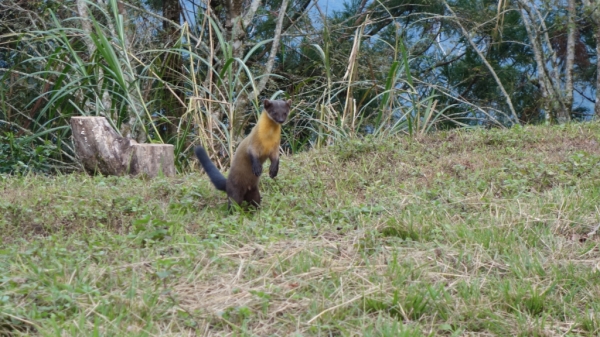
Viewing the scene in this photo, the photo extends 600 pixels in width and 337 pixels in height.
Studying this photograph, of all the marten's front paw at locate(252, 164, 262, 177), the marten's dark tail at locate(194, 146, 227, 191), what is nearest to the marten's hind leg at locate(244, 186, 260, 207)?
the marten's front paw at locate(252, 164, 262, 177)

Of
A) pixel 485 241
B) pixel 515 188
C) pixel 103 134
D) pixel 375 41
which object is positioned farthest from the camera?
pixel 375 41

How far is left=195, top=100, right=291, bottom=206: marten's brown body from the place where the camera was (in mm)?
5395

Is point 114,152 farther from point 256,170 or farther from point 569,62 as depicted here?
point 569,62

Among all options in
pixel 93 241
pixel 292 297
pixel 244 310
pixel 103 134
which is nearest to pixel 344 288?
pixel 292 297

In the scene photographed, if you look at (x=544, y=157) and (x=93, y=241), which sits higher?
(x=544, y=157)

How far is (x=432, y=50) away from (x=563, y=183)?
25.4 ft

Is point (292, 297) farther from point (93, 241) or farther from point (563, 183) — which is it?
point (563, 183)

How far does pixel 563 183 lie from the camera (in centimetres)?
539

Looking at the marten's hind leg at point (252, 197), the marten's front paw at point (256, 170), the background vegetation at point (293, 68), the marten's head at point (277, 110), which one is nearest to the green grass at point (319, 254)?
the marten's hind leg at point (252, 197)

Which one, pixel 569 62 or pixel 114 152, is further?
pixel 569 62

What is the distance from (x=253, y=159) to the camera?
5438 millimetres

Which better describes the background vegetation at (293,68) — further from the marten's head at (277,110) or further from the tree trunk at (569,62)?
the marten's head at (277,110)

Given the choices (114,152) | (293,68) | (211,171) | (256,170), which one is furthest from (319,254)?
(293,68)

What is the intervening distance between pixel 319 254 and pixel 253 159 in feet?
5.61
